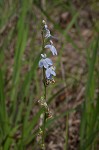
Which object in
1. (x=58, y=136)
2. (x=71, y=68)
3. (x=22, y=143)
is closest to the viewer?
(x=22, y=143)

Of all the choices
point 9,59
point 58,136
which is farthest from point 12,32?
point 58,136

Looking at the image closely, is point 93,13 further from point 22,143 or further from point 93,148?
point 22,143

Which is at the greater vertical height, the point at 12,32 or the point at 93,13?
the point at 93,13

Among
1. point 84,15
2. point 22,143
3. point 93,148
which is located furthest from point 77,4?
point 22,143

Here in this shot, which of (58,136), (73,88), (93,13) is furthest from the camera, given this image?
(93,13)

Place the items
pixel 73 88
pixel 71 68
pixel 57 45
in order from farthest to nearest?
pixel 57 45
pixel 71 68
pixel 73 88

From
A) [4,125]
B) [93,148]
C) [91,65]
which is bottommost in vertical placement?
[93,148]

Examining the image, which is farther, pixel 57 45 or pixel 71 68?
pixel 57 45

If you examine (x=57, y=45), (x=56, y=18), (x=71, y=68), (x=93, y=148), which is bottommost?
(x=93, y=148)

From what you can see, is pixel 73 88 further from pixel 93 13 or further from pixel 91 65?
pixel 93 13
